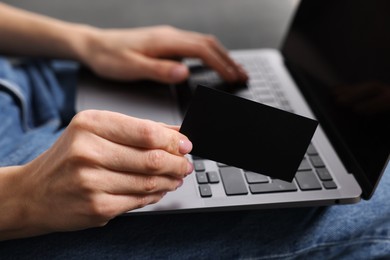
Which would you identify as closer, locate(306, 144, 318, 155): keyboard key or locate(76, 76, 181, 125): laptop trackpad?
locate(306, 144, 318, 155): keyboard key

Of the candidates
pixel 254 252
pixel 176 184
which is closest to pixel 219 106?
pixel 176 184

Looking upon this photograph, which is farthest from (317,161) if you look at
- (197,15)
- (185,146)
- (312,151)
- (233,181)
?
(197,15)

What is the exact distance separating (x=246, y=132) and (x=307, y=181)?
146 mm

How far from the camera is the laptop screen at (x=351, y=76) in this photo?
581 mm

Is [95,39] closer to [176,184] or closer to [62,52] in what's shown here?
[62,52]

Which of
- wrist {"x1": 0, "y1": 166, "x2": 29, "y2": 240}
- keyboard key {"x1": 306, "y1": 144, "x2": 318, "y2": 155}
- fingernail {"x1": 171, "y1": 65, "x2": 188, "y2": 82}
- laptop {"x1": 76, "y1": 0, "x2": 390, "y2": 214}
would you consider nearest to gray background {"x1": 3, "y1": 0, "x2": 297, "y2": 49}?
laptop {"x1": 76, "y1": 0, "x2": 390, "y2": 214}

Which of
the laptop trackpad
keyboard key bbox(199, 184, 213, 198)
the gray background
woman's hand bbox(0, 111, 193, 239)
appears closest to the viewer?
woman's hand bbox(0, 111, 193, 239)

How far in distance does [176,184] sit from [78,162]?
0.12m

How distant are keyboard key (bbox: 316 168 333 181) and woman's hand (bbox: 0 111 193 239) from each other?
220mm

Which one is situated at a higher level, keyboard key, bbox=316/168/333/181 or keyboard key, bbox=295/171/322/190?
keyboard key, bbox=316/168/333/181

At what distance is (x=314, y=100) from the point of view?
2.48ft

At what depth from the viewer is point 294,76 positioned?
2.80 ft

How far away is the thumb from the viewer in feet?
2.62

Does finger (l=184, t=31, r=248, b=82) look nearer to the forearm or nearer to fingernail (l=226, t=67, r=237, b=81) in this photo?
fingernail (l=226, t=67, r=237, b=81)
